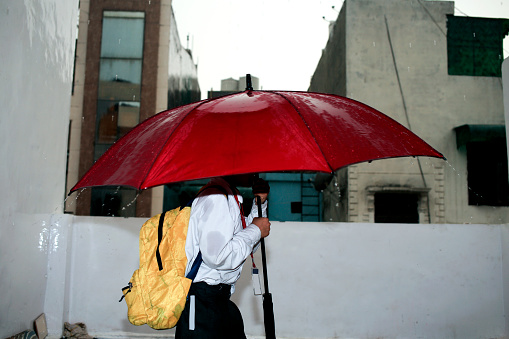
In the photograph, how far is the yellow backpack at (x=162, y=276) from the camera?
1972 millimetres

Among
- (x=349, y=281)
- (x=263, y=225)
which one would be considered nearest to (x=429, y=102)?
(x=349, y=281)

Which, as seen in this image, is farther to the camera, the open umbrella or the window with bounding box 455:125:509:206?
the window with bounding box 455:125:509:206

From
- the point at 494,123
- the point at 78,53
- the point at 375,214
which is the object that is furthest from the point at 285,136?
the point at 78,53

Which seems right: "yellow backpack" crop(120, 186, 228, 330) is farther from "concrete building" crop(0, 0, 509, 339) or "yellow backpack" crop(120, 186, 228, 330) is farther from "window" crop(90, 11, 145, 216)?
"window" crop(90, 11, 145, 216)

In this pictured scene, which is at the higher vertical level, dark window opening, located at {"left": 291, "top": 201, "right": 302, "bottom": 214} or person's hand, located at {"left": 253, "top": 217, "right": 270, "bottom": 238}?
dark window opening, located at {"left": 291, "top": 201, "right": 302, "bottom": 214}

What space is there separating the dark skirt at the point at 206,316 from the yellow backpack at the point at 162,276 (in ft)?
0.30

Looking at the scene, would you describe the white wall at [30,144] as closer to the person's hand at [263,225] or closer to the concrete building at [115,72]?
the person's hand at [263,225]

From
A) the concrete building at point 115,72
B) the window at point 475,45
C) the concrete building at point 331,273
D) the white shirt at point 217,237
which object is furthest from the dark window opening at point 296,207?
the white shirt at point 217,237

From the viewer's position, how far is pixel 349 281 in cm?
457

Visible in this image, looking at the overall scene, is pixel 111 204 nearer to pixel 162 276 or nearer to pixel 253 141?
pixel 162 276

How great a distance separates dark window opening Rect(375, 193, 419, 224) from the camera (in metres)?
14.6

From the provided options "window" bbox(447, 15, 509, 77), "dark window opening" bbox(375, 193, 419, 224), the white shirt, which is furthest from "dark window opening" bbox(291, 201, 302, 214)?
the white shirt

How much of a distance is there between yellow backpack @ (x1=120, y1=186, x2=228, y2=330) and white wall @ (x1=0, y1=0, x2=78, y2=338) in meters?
2.16

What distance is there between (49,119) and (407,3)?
49.3 feet
